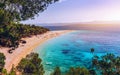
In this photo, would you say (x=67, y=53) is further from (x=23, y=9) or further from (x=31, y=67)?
(x=23, y=9)

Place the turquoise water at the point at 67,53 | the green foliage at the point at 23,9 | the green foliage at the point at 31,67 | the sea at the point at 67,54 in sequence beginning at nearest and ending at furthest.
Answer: the green foliage at the point at 23,9 < the green foliage at the point at 31,67 < the sea at the point at 67,54 < the turquoise water at the point at 67,53

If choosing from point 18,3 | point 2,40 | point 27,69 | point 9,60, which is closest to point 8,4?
point 18,3

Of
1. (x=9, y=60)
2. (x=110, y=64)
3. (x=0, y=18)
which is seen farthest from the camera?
(x=9, y=60)

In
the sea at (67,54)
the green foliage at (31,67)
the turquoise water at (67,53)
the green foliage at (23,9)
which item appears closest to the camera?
the green foliage at (23,9)

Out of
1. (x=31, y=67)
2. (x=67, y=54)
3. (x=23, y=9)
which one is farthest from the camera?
(x=67, y=54)

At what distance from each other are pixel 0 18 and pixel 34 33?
102 metres

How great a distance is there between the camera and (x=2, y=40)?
3238 inches

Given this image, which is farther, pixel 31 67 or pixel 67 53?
pixel 67 53

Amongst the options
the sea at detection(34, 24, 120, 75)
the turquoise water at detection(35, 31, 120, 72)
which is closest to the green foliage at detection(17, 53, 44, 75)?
the sea at detection(34, 24, 120, 75)

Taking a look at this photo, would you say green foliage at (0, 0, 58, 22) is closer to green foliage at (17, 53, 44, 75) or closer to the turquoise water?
green foliage at (17, 53, 44, 75)

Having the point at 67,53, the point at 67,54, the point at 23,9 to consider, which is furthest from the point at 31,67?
the point at 67,53

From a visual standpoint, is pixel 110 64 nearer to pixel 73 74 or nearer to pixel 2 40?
pixel 73 74

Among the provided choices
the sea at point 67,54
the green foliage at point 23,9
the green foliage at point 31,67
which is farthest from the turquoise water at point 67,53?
the green foliage at point 23,9

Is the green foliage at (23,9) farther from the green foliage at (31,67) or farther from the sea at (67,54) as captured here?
the sea at (67,54)
